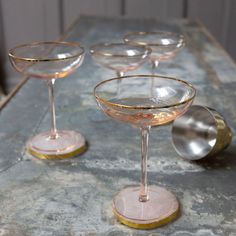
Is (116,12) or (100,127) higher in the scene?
(100,127)

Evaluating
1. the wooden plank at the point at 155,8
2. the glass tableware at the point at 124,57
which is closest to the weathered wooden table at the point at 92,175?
the glass tableware at the point at 124,57

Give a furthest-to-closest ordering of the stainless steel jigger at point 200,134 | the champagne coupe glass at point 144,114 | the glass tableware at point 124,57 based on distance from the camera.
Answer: the glass tableware at point 124,57 → the stainless steel jigger at point 200,134 → the champagne coupe glass at point 144,114

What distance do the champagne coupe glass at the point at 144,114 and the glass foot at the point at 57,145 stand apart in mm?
200

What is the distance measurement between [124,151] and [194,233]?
1.05 feet

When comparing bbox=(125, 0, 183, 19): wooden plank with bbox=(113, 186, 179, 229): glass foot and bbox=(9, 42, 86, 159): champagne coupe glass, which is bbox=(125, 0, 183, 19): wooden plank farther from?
bbox=(113, 186, 179, 229): glass foot

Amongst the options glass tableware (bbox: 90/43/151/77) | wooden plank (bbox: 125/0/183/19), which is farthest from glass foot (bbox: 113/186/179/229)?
wooden plank (bbox: 125/0/183/19)

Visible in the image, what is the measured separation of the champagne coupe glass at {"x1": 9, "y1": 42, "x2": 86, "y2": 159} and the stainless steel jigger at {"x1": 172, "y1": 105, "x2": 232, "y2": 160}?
0.22 metres

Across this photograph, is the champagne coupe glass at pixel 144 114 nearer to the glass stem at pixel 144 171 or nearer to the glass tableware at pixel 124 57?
the glass stem at pixel 144 171

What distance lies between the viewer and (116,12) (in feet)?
10.8

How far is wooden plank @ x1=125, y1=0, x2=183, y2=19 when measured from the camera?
325 cm

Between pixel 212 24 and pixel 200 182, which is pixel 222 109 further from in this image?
pixel 212 24

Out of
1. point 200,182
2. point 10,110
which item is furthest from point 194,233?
point 10,110

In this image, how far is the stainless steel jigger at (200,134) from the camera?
0.92m

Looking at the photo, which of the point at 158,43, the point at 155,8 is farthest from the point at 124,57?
the point at 155,8
